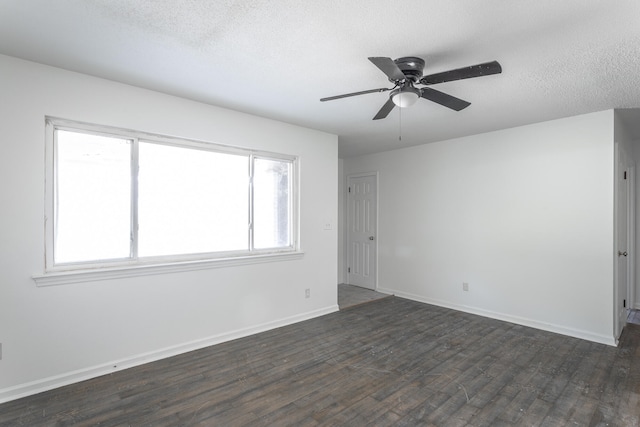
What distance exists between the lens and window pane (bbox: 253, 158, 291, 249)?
12.4 ft

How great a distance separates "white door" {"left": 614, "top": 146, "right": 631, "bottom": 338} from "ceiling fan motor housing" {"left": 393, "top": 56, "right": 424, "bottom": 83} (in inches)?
109

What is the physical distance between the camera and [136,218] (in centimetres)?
290

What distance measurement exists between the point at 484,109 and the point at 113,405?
4109 millimetres

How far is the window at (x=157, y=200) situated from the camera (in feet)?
8.50

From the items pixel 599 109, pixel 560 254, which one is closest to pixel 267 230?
pixel 560 254

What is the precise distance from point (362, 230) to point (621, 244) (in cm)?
348

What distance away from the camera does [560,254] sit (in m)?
3.67

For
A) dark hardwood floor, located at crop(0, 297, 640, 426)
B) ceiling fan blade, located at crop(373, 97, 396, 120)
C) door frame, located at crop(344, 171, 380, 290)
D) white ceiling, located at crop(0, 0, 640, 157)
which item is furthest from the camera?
door frame, located at crop(344, 171, 380, 290)

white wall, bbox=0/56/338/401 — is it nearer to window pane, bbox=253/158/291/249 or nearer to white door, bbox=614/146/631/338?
window pane, bbox=253/158/291/249

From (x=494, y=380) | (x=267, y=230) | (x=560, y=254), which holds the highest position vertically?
(x=267, y=230)

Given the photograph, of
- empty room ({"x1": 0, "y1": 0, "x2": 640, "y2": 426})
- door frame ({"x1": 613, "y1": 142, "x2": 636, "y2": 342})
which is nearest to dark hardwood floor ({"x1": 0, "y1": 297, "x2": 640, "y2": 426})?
empty room ({"x1": 0, "y1": 0, "x2": 640, "y2": 426})

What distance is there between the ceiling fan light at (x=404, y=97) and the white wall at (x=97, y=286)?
6.20ft

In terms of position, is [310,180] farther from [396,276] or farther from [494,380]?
[494,380]

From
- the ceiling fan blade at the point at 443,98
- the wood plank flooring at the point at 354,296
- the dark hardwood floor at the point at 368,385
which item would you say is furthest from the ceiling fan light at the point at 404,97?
the wood plank flooring at the point at 354,296
